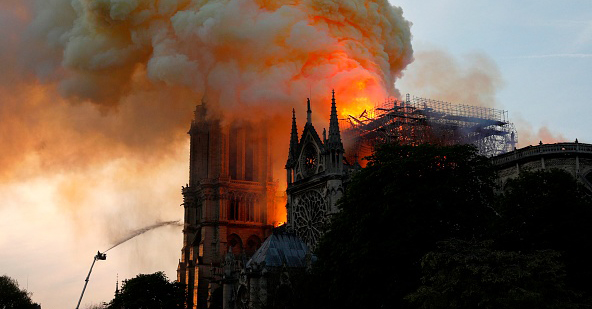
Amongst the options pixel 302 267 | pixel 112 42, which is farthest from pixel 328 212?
pixel 112 42

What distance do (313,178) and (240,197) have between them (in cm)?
3365

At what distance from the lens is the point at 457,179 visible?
4738cm

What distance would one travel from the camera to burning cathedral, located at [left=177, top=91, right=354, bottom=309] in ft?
248

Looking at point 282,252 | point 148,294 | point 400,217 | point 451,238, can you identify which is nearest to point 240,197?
point 148,294

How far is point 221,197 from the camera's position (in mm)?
107000

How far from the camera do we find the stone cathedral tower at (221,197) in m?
105

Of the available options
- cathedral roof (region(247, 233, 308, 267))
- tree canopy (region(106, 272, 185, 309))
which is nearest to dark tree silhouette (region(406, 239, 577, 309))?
cathedral roof (region(247, 233, 308, 267))

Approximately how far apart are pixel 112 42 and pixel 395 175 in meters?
47.9

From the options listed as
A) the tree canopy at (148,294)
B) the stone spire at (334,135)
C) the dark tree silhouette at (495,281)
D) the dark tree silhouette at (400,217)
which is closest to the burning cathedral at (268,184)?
the stone spire at (334,135)

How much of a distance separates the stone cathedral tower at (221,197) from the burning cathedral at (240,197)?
128 mm

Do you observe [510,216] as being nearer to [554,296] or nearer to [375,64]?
[554,296]

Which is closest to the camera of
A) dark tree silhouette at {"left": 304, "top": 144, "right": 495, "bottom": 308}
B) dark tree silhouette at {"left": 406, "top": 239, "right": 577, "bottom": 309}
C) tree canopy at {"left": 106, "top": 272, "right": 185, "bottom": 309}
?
dark tree silhouette at {"left": 406, "top": 239, "right": 577, "bottom": 309}

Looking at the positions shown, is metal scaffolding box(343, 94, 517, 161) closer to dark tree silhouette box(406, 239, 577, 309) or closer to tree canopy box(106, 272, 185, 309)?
tree canopy box(106, 272, 185, 309)

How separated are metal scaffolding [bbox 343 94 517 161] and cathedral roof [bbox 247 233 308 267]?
11931mm
